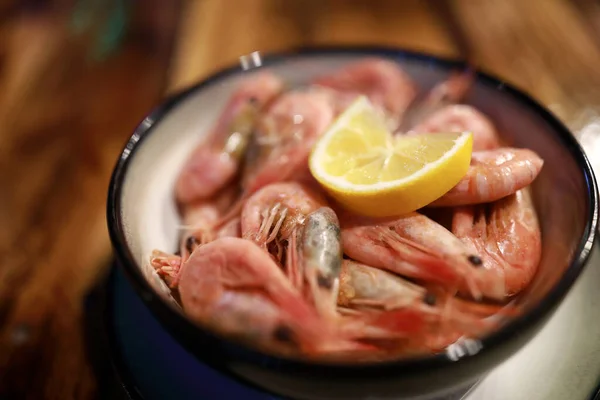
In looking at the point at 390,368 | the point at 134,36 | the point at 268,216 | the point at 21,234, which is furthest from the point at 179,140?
the point at 134,36

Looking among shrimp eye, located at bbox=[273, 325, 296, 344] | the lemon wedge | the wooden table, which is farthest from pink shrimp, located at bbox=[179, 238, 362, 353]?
the wooden table

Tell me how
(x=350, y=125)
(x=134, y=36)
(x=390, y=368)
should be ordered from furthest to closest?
(x=134, y=36) → (x=350, y=125) → (x=390, y=368)

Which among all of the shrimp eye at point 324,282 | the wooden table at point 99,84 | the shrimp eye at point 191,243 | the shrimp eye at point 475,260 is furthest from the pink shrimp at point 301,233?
the wooden table at point 99,84

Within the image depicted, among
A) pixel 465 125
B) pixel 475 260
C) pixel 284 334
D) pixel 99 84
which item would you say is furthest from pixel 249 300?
pixel 99 84

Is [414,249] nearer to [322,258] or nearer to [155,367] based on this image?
[322,258]

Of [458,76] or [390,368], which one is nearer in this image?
[390,368]

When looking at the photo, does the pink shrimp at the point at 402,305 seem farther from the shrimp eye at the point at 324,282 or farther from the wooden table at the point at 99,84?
the wooden table at the point at 99,84

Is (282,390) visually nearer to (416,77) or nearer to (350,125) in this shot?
(350,125)
